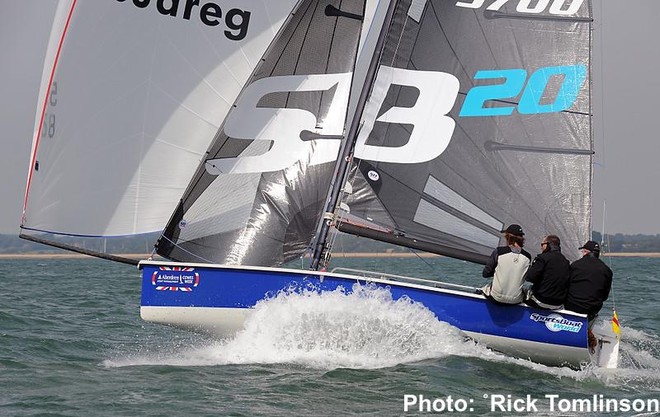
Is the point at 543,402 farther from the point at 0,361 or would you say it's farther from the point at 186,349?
the point at 0,361

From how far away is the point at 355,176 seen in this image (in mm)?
8789

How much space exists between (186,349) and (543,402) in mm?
3344

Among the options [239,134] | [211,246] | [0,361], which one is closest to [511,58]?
[239,134]

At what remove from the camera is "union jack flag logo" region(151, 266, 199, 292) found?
795 centimetres

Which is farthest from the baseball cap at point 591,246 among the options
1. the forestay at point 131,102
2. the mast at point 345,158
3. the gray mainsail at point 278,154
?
the forestay at point 131,102

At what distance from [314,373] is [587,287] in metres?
2.28

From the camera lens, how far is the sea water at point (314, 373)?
6355 mm

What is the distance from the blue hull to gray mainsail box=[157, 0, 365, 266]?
2.48ft

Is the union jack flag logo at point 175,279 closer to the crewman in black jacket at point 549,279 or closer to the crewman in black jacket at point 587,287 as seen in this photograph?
the crewman in black jacket at point 549,279

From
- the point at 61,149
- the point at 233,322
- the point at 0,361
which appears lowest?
the point at 0,361

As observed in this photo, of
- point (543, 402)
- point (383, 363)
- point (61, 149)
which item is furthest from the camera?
point (61, 149)

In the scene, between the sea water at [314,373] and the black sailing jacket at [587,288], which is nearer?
the sea water at [314,373]

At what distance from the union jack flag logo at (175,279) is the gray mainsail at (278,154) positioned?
0.72 m

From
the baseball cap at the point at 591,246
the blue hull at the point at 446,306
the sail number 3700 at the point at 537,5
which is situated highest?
the sail number 3700 at the point at 537,5
